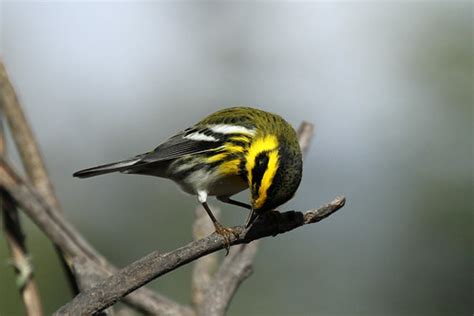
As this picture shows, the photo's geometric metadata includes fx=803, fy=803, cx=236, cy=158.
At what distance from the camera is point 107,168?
180 inches

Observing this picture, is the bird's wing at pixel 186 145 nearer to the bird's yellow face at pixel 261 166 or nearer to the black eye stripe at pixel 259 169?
the bird's yellow face at pixel 261 166

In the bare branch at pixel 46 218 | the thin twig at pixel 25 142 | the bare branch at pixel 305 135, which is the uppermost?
the thin twig at pixel 25 142

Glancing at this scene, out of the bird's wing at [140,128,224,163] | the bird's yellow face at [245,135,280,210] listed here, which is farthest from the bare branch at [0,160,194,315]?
the bird's wing at [140,128,224,163]

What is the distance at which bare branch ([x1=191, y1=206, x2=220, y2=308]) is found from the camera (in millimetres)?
3852

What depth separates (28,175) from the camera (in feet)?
11.8

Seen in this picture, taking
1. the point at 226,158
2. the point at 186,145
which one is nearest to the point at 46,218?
the point at 226,158

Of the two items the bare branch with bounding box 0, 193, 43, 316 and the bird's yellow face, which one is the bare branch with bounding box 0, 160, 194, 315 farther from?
the bird's yellow face

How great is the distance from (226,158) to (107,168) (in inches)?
27.3

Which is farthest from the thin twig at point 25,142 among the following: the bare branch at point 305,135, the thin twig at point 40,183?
the bare branch at point 305,135

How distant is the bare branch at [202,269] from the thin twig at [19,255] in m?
0.84

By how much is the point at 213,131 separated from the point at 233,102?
17.2ft

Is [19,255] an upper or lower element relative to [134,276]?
lower

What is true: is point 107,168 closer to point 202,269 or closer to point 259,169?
point 202,269

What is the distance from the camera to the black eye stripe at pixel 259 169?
3.64 m
